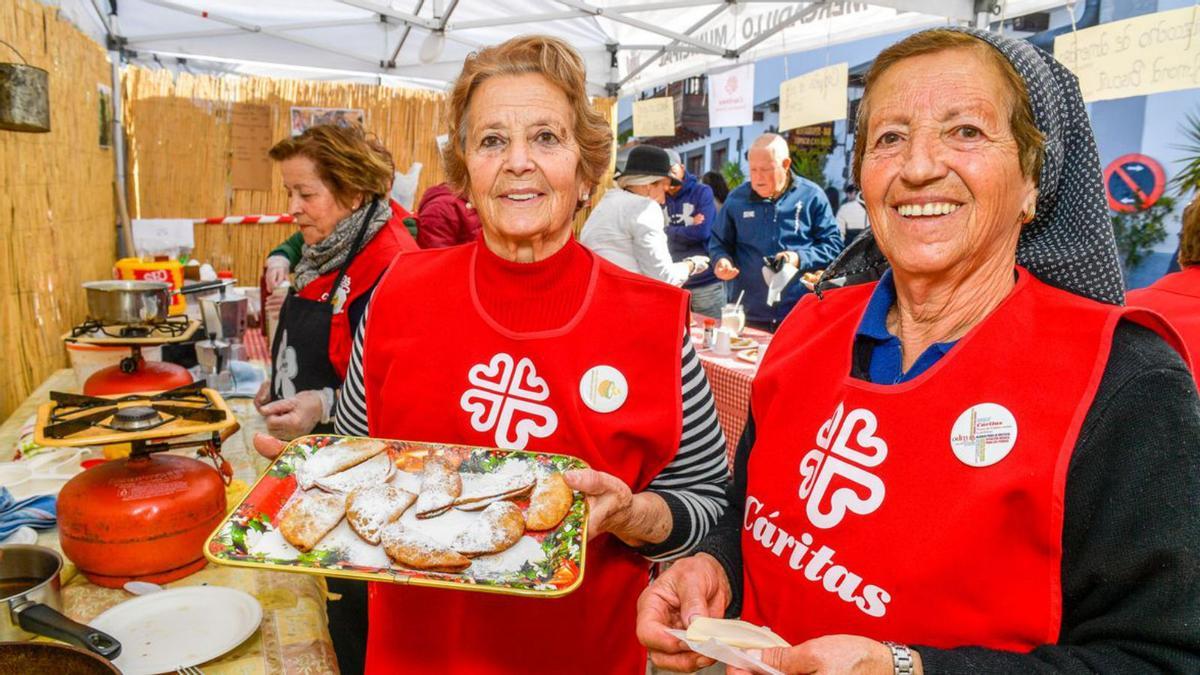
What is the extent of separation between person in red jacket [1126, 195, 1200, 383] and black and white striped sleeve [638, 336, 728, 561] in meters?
1.59

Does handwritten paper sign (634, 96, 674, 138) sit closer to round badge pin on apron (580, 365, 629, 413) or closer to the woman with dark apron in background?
the woman with dark apron in background

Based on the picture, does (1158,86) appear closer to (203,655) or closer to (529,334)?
(529,334)

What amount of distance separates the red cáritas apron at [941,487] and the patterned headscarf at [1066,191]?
5cm

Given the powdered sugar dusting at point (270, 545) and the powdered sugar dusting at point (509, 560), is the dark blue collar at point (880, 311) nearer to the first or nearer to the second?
the powdered sugar dusting at point (509, 560)

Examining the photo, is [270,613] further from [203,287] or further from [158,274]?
[203,287]

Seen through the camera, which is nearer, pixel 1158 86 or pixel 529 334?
pixel 529 334

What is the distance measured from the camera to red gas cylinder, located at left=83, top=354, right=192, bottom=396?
8.00 feet

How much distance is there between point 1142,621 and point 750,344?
3739 mm

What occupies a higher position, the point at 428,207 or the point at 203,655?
the point at 428,207

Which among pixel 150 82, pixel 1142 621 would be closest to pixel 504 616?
pixel 1142 621

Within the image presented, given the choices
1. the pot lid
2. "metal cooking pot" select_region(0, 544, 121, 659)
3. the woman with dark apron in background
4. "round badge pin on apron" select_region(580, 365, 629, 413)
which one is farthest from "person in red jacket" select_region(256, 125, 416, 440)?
"round badge pin on apron" select_region(580, 365, 629, 413)

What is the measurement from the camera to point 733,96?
6.17m

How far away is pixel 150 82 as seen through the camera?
651 cm

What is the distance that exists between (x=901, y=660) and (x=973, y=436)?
14.0 inches
